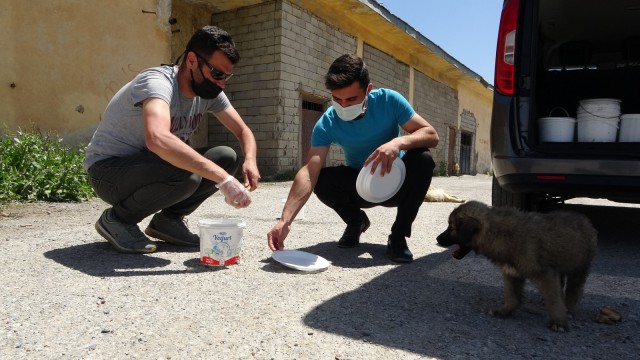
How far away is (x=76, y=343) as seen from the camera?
1688mm

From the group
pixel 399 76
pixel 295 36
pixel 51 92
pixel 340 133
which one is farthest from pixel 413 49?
pixel 340 133

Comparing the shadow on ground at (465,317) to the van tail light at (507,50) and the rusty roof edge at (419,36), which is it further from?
the rusty roof edge at (419,36)

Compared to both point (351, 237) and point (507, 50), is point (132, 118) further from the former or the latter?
point (507, 50)

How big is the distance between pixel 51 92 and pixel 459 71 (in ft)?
51.3

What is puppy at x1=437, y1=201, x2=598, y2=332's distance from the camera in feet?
6.57

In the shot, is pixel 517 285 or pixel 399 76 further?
pixel 399 76

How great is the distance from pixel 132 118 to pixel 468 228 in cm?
219

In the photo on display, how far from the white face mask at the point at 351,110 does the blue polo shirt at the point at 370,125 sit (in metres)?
0.09

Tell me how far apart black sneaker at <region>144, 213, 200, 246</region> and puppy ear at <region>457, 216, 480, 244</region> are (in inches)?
78.3

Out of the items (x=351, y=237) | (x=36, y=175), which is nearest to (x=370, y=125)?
(x=351, y=237)

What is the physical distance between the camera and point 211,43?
2.90m

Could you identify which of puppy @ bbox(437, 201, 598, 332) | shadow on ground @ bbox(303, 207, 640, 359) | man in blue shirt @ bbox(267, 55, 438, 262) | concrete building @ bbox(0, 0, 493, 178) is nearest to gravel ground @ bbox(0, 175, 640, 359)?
shadow on ground @ bbox(303, 207, 640, 359)

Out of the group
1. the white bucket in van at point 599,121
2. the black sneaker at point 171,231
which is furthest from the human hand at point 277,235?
the white bucket in van at point 599,121

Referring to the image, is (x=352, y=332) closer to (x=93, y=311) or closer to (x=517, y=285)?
(x=517, y=285)
